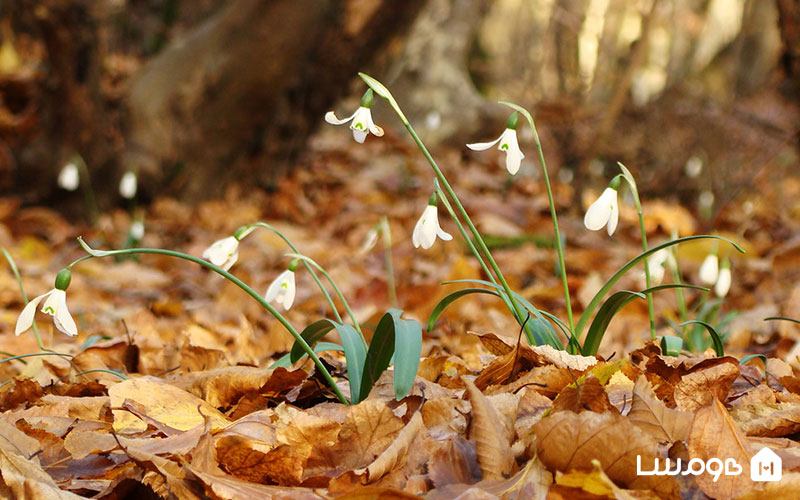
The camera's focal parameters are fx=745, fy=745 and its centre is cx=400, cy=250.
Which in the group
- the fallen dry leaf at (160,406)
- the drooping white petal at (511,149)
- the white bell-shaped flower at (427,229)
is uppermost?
the drooping white petal at (511,149)

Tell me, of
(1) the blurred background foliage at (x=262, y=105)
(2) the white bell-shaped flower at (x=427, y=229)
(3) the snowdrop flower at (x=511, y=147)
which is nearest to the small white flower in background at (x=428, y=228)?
(2) the white bell-shaped flower at (x=427, y=229)

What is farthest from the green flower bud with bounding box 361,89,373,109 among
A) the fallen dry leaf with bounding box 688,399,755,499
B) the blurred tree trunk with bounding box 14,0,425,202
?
the blurred tree trunk with bounding box 14,0,425,202

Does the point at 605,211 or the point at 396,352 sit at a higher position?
the point at 605,211

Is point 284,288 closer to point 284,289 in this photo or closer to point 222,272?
point 284,289

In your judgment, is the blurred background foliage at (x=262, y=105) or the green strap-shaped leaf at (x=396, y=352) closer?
the green strap-shaped leaf at (x=396, y=352)

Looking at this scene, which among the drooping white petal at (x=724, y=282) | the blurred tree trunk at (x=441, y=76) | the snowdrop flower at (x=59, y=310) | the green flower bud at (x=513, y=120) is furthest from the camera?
the blurred tree trunk at (x=441, y=76)

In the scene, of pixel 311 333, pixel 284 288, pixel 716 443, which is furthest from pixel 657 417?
pixel 284 288

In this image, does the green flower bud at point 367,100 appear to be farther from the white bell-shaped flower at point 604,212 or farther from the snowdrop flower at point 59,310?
the snowdrop flower at point 59,310
